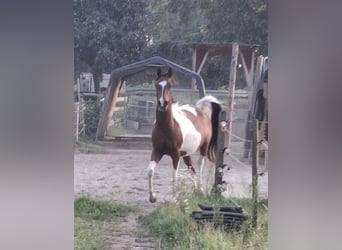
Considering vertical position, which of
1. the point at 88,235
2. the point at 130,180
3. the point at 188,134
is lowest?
the point at 88,235

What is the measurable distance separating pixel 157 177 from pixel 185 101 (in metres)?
0.47

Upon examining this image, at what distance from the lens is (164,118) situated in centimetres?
278

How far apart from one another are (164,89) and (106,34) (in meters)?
0.46

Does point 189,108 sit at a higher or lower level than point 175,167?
higher

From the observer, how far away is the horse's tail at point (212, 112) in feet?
9.06

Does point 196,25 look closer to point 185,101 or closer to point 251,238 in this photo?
point 185,101

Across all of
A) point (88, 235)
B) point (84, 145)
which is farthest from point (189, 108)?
point (88, 235)

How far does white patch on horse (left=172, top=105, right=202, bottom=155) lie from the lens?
110 inches

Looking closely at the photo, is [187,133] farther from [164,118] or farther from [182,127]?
[164,118]

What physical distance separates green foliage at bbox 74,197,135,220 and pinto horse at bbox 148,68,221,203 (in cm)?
20

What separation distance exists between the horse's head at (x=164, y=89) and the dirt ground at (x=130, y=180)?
0.83ft

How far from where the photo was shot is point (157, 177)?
2748 mm
